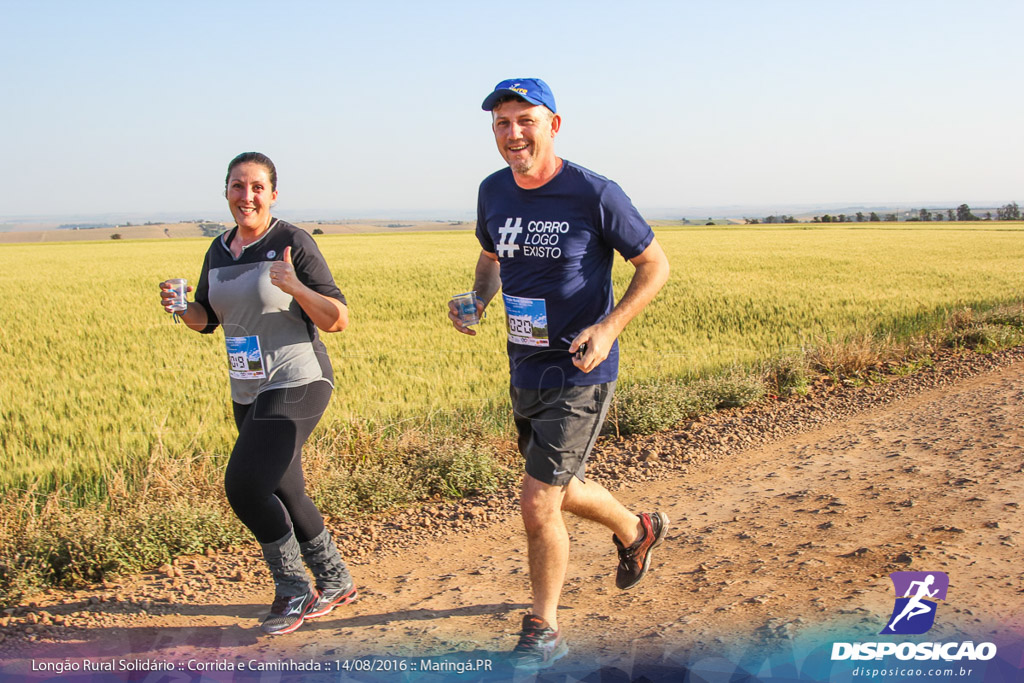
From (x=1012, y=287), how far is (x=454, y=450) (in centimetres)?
1568

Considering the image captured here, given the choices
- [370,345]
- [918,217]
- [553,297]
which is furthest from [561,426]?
[918,217]

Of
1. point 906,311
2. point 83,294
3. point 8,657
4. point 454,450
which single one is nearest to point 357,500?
point 454,450

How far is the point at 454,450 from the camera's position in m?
5.30

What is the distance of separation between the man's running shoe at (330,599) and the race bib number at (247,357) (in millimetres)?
995

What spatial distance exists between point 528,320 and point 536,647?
1.27 m

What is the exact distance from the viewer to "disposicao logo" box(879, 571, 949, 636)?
3.02m

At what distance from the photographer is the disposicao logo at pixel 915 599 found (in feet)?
9.92

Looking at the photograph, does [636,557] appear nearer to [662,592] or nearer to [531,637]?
[662,592]

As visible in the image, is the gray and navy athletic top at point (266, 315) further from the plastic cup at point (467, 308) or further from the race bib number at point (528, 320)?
the race bib number at point (528, 320)

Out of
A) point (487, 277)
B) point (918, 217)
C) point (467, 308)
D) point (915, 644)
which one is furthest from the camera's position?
point (918, 217)

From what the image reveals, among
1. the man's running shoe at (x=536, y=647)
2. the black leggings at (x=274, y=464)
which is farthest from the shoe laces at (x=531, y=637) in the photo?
the black leggings at (x=274, y=464)

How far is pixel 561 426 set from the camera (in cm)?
327

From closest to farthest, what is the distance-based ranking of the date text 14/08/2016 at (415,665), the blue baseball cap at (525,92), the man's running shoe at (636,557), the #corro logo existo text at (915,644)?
the #corro logo existo text at (915,644)
the date text 14/08/2016 at (415,665)
the blue baseball cap at (525,92)
the man's running shoe at (636,557)

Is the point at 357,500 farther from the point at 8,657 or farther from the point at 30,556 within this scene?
the point at 8,657
